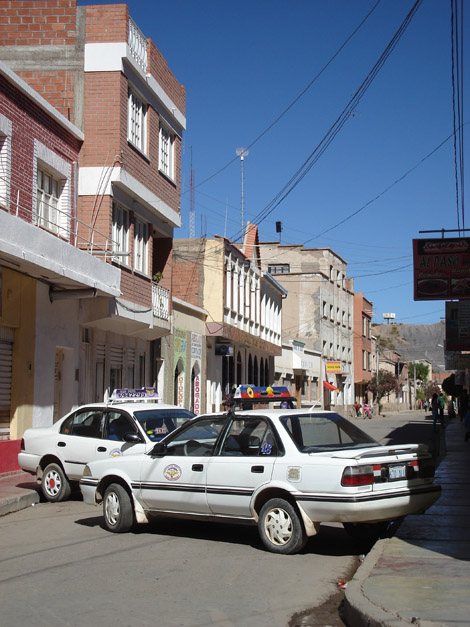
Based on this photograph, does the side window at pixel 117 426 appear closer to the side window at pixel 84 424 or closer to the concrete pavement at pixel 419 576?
the side window at pixel 84 424

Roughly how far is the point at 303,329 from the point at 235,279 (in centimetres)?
2854

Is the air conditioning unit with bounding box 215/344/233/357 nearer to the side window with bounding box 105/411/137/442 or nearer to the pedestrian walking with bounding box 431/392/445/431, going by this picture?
the pedestrian walking with bounding box 431/392/445/431

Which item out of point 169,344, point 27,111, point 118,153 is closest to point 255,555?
point 27,111

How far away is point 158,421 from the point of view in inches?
495

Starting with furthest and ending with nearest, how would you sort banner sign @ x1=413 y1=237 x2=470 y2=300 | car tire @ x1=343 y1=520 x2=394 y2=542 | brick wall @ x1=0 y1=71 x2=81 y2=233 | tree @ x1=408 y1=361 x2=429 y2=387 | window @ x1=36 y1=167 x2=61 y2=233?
1. tree @ x1=408 y1=361 x2=429 y2=387
2. banner sign @ x1=413 y1=237 x2=470 y2=300
3. window @ x1=36 y1=167 x2=61 y2=233
4. brick wall @ x1=0 y1=71 x2=81 y2=233
5. car tire @ x1=343 y1=520 x2=394 y2=542

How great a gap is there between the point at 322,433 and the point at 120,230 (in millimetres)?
12823

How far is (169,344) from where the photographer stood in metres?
26.8

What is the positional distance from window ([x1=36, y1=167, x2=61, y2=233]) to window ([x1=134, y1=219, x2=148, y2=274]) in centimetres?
329

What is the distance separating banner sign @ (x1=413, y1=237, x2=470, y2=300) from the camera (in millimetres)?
19547

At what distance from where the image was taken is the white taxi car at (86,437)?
12.5 m

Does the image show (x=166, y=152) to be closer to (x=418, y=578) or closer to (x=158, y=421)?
(x=158, y=421)

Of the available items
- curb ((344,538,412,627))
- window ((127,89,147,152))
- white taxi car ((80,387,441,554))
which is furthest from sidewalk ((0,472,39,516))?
window ((127,89,147,152))

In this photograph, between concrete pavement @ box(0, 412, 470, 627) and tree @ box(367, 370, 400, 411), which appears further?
tree @ box(367, 370, 400, 411)

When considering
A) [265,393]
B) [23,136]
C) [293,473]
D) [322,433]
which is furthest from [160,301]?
[293,473]
